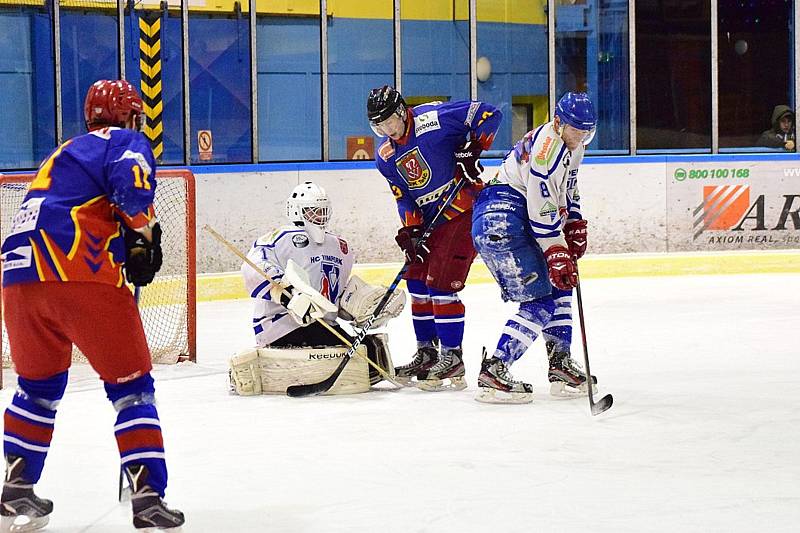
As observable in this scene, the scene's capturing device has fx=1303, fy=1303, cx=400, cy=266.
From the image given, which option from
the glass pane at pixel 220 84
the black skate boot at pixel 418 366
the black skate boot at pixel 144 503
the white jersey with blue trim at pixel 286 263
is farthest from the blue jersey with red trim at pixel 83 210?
the glass pane at pixel 220 84

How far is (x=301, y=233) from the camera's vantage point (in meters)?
4.89

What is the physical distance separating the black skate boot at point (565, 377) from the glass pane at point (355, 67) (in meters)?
5.18

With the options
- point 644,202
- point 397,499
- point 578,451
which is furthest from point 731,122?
point 397,499

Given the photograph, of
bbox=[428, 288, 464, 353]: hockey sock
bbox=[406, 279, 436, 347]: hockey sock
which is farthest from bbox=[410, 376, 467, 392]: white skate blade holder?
bbox=[406, 279, 436, 347]: hockey sock

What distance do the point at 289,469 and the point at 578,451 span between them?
820 millimetres

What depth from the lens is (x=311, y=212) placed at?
4.86 metres

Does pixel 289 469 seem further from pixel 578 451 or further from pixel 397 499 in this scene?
pixel 578 451

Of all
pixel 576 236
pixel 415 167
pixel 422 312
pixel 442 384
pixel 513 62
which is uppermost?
pixel 513 62

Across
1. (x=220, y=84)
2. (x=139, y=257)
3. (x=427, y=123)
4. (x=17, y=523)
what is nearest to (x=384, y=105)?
(x=427, y=123)

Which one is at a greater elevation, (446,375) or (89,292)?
(89,292)

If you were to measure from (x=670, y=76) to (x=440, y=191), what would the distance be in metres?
5.92

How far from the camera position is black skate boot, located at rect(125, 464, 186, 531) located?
280 cm

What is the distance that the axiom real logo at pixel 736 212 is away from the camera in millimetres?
9320

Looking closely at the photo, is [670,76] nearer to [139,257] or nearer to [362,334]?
[362,334]
